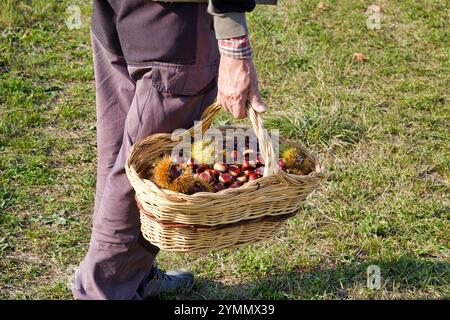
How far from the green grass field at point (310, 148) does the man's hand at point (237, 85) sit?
108 centimetres

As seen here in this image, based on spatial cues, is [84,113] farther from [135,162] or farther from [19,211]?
[135,162]

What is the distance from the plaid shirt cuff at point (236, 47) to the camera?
2.43 m

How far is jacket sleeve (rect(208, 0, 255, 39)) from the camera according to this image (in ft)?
7.78

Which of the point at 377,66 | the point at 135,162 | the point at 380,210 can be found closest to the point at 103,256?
the point at 135,162

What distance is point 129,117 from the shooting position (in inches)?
107

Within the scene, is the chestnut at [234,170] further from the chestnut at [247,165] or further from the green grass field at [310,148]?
the green grass field at [310,148]

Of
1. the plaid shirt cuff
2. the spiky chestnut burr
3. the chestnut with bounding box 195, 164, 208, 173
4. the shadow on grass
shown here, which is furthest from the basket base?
the shadow on grass

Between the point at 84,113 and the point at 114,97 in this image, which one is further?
the point at 84,113

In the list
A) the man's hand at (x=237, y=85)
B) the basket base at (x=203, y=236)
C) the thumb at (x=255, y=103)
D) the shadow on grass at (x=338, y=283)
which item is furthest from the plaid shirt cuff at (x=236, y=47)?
the shadow on grass at (x=338, y=283)

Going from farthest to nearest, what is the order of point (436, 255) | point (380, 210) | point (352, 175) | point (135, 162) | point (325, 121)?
1. point (325, 121)
2. point (352, 175)
3. point (380, 210)
4. point (436, 255)
5. point (135, 162)

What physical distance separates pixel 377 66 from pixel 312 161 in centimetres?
265

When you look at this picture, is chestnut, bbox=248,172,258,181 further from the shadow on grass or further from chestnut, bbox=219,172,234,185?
the shadow on grass

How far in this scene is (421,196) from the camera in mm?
3932

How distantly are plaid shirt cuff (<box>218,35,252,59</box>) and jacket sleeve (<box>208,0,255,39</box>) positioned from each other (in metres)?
0.02
